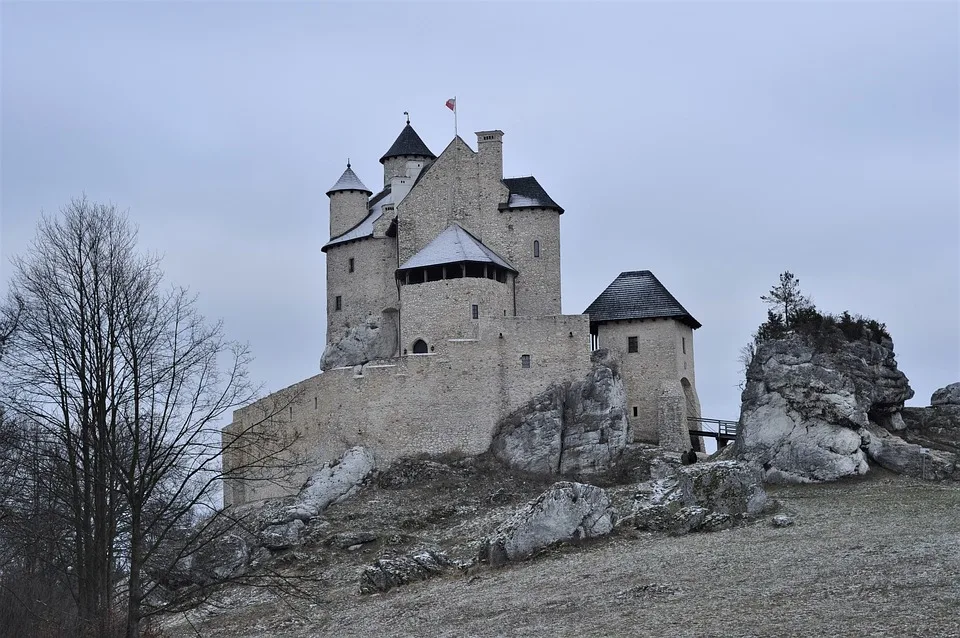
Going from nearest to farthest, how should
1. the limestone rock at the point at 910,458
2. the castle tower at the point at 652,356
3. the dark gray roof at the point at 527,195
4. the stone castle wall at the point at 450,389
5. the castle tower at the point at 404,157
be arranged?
the limestone rock at the point at 910,458 → the stone castle wall at the point at 450,389 → the castle tower at the point at 652,356 → the dark gray roof at the point at 527,195 → the castle tower at the point at 404,157

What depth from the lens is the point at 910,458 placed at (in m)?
46.0

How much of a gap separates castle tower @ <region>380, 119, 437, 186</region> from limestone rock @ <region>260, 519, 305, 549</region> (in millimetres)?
25741

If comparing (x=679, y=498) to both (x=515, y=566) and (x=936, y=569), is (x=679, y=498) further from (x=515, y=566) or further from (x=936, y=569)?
(x=936, y=569)

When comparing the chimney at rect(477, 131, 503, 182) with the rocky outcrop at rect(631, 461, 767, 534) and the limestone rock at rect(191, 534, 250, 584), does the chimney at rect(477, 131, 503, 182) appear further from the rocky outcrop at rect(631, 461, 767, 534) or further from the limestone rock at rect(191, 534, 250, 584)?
the rocky outcrop at rect(631, 461, 767, 534)

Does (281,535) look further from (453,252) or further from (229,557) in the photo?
(453,252)

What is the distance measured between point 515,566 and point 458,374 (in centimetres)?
1547

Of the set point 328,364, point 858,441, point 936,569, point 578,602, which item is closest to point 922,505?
point 858,441

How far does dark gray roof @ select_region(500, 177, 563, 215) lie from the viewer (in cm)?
6206

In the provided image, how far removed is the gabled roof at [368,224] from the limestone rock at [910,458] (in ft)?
89.7

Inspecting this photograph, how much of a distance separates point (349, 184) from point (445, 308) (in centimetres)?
1552

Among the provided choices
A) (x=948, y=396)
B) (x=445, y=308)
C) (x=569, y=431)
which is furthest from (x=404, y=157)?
(x=948, y=396)

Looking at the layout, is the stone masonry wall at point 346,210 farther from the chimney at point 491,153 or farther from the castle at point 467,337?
the chimney at point 491,153

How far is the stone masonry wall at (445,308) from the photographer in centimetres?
5656

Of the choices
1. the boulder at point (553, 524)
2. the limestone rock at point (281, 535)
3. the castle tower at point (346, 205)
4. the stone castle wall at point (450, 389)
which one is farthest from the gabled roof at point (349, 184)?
the boulder at point (553, 524)
